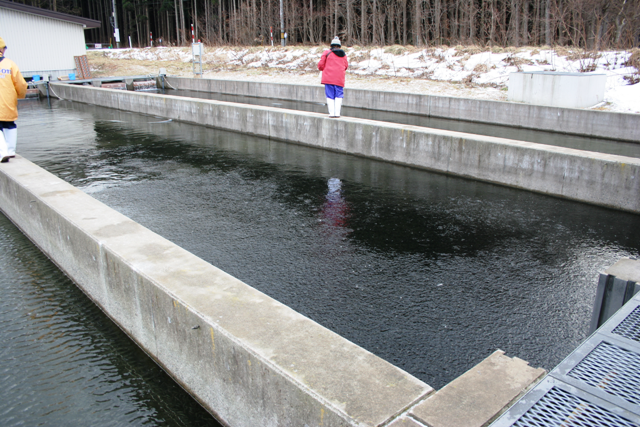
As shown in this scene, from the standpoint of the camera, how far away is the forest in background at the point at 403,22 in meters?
24.7

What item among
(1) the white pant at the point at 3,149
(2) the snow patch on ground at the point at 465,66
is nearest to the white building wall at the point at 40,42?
(2) the snow patch on ground at the point at 465,66

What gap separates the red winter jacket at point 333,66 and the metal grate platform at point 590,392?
9696 millimetres

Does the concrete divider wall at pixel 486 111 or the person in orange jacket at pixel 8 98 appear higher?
the person in orange jacket at pixel 8 98

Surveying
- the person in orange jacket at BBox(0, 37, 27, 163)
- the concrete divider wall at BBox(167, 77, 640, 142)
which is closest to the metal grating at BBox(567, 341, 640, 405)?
the person in orange jacket at BBox(0, 37, 27, 163)

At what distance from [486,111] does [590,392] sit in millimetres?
14686

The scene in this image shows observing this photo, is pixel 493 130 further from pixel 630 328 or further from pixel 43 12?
pixel 43 12

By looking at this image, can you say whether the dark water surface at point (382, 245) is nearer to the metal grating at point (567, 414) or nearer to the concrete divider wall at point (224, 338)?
the concrete divider wall at point (224, 338)

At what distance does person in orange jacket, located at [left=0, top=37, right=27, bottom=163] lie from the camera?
8.03 m

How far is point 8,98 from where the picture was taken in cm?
818

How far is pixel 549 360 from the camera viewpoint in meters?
4.21

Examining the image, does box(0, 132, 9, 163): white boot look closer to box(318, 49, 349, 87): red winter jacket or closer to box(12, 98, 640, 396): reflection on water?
box(12, 98, 640, 396): reflection on water

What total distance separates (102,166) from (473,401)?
9.84 m

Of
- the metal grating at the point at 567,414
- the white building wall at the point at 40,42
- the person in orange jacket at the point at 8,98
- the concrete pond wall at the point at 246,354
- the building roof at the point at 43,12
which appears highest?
the building roof at the point at 43,12

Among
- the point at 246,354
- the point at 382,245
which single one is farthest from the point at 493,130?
the point at 246,354
